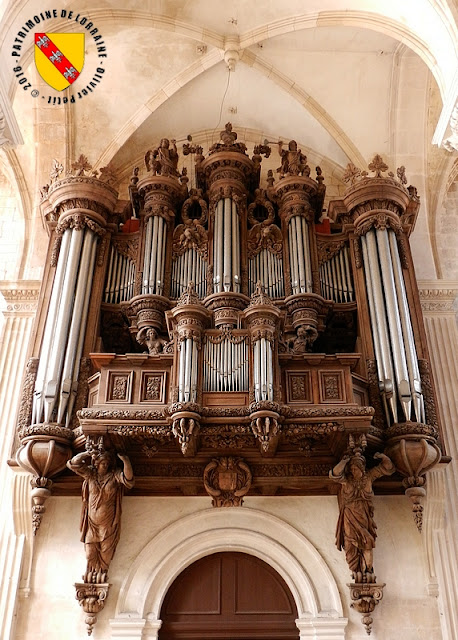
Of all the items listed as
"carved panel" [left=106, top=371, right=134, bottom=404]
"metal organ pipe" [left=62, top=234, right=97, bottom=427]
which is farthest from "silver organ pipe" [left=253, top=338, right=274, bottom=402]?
"metal organ pipe" [left=62, top=234, right=97, bottom=427]

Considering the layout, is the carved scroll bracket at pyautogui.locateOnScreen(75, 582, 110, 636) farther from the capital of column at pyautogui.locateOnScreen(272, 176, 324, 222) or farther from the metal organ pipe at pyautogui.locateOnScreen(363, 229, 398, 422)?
the capital of column at pyautogui.locateOnScreen(272, 176, 324, 222)

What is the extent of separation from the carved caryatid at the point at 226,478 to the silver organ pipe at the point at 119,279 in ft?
9.89

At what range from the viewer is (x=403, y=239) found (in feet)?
37.0

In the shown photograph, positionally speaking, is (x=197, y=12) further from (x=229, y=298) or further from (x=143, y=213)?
(x=229, y=298)

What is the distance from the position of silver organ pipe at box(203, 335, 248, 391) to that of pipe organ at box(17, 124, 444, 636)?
0.02 m

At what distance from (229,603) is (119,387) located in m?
3.06

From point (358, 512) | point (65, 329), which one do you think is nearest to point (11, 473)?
point (65, 329)

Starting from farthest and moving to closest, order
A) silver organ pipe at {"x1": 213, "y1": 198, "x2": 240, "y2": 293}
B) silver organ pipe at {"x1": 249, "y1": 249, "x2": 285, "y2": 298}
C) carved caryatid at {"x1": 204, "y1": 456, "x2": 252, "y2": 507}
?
silver organ pipe at {"x1": 249, "y1": 249, "x2": 285, "y2": 298} → silver organ pipe at {"x1": 213, "y1": 198, "x2": 240, "y2": 293} → carved caryatid at {"x1": 204, "y1": 456, "x2": 252, "y2": 507}

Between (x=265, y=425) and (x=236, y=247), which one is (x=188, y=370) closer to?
(x=265, y=425)

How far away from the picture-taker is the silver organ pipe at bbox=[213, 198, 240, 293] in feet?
35.3

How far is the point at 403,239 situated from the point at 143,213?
13.6 feet

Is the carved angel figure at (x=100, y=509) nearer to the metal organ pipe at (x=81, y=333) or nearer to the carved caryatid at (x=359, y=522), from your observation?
the metal organ pipe at (x=81, y=333)

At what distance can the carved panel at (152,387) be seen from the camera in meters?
8.95

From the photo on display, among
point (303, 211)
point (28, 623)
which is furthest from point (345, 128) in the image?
point (28, 623)
